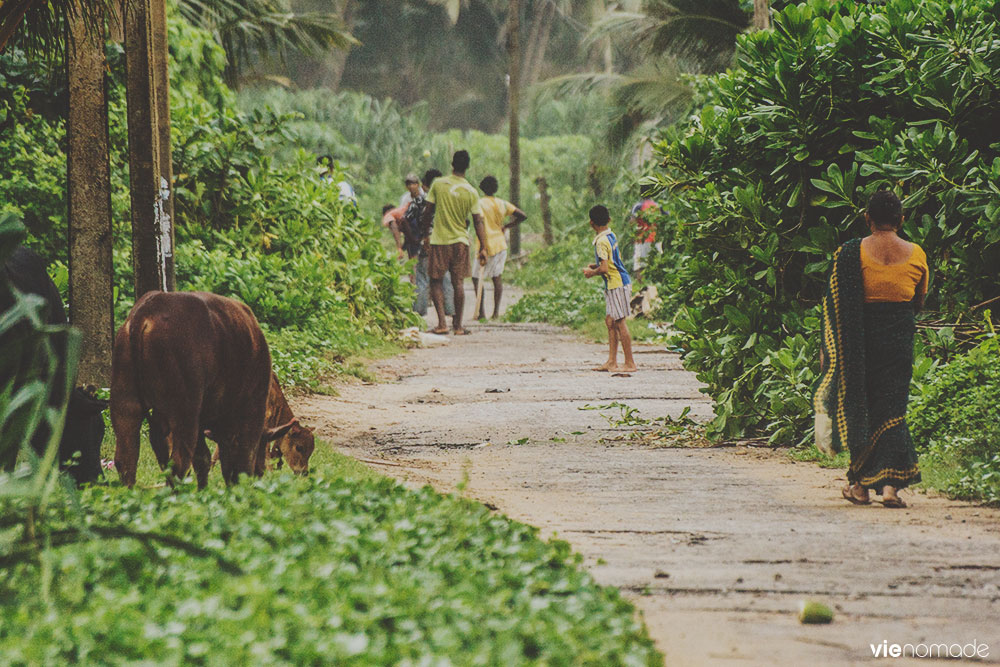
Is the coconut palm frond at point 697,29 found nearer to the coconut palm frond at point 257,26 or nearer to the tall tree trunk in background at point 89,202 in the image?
the coconut palm frond at point 257,26

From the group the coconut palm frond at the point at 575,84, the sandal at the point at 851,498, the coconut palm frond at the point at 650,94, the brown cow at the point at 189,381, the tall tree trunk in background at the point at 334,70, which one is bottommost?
the sandal at the point at 851,498

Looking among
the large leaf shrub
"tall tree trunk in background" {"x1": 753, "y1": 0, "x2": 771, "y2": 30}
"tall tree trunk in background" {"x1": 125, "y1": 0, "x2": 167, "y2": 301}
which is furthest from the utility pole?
"tall tree trunk in background" {"x1": 753, "y1": 0, "x2": 771, "y2": 30}

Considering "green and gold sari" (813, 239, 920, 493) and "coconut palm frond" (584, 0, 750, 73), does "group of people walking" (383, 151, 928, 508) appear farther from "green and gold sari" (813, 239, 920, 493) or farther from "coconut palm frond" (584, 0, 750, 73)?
"coconut palm frond" (584, 0, 750, 73)

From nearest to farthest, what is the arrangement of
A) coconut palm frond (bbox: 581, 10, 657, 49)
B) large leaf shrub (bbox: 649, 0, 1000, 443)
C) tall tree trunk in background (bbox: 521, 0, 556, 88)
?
large leaf shrub (bbox: 649, 0, 1000, 443), coconut palm frond (bbox: 581, 10, 657, 49), tall tree trunk in background (bbox: 521, 0, 556, 88)

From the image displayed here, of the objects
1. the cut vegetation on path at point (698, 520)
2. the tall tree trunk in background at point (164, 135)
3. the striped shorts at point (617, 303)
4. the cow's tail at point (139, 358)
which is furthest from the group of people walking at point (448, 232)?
the cow's tail at point (139, 358)

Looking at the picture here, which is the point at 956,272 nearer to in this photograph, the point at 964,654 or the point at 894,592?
the point at 894,592

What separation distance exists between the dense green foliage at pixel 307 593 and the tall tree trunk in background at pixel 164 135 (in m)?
3.71

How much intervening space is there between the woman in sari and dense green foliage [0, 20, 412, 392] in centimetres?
583

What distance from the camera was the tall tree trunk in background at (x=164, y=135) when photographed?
866cm

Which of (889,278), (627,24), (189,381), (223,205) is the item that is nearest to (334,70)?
(627,24)

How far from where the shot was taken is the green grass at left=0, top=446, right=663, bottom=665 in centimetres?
343

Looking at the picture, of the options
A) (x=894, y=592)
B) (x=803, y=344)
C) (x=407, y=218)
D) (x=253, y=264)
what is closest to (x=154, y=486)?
(x=894, y=592)

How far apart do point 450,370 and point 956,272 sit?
6.83m

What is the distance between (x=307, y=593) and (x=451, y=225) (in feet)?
43.1
